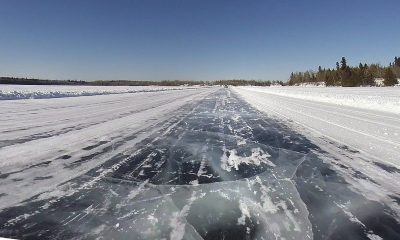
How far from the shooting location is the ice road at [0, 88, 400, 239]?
320 cm

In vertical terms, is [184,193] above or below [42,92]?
above

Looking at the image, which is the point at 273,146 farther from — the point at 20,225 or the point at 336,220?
the point at 20,225

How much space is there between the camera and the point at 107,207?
3.71 metres

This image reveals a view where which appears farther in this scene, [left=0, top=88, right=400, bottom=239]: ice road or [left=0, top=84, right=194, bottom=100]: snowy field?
[left=0, top=84, right=194, bottom=100]: snowy field

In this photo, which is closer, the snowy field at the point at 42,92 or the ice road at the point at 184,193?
the ice road at the point at 184,193

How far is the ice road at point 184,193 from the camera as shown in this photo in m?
3.20

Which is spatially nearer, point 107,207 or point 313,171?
point 107,207

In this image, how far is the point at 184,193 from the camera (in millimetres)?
4199

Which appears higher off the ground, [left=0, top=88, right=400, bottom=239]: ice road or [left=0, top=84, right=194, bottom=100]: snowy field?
[left=0, top=88, right=400, bottom=239]: ice road

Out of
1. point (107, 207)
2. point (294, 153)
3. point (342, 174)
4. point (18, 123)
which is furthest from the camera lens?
point (18, 123)

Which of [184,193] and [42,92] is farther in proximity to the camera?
[42,92]

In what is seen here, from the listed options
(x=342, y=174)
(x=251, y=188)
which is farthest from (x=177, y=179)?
(x=342, y=174)

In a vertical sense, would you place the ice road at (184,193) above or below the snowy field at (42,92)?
above

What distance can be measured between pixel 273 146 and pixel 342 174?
2421 millimetres
